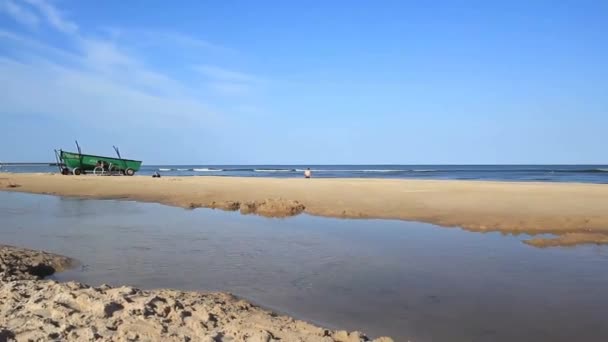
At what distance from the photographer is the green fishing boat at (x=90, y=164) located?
43.7 m

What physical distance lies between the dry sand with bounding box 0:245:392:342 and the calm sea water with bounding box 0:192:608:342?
67cm

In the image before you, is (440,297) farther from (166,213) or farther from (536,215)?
(166,213)

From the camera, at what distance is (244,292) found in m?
6.34

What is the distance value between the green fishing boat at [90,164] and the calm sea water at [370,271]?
32.7 meters

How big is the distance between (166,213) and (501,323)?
12789mm

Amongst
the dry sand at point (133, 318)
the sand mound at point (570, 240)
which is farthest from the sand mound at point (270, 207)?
the dry sand at point (133, 318)

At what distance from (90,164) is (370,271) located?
42.2m

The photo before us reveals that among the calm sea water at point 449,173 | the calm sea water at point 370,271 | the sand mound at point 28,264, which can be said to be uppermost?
the calm sea water at point 449,173

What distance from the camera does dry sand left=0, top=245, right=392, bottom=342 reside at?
404 centimetres

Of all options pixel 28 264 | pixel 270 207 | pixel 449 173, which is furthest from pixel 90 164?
pixel 449 173

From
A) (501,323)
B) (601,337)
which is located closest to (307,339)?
(501,323)

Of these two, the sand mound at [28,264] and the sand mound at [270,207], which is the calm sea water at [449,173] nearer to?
the sand mound at [270,207]

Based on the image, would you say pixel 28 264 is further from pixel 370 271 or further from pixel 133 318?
pixel 370 271

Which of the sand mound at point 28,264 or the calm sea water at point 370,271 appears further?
the sand mound at point 28,264
